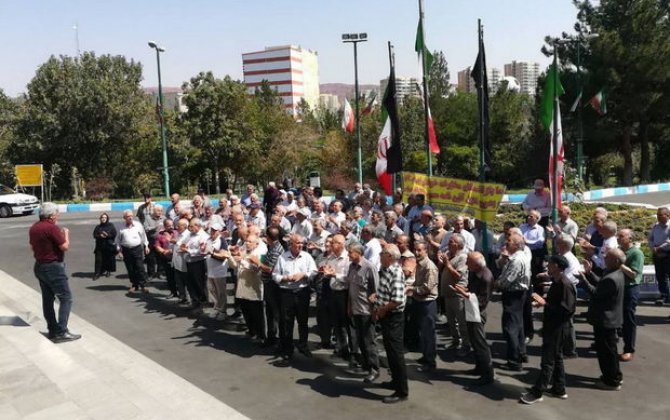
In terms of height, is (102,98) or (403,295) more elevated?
(102,98)

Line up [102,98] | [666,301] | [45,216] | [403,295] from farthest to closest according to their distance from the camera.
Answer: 1. [102,98]
2. [666,301]
3. [45,216]
4. [403,295]

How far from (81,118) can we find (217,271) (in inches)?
1291

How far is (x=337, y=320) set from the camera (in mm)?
7621

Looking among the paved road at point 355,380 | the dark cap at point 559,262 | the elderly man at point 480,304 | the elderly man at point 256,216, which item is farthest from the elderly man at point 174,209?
the dark cap at point 559,262

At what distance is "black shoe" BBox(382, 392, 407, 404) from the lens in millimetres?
6223

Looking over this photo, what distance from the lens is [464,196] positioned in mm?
10289

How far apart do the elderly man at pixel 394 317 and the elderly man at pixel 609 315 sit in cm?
216

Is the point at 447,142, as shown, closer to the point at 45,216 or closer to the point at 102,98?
the point at 102,98

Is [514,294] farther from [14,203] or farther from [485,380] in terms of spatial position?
[14,203]

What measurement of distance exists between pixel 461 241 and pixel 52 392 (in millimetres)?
5002

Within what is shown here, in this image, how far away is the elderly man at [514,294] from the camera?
6918 millimetres

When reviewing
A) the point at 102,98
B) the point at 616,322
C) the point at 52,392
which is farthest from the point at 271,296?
the point at 102,98

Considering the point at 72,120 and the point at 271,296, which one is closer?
the point at 271,296

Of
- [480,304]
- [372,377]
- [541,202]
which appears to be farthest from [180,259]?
[541,202]
